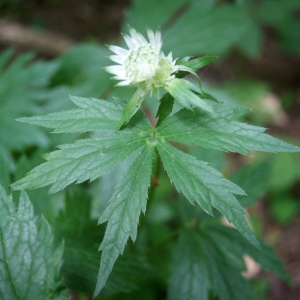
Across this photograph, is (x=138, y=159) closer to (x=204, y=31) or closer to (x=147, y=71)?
(x=147, y=71)

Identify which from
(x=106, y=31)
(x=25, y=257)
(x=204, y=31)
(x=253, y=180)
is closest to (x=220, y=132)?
(x=253, y=180)

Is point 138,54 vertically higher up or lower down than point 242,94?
lower down

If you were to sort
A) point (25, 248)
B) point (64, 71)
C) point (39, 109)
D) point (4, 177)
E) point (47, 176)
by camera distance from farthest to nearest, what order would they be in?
point (64, 71) < point (39, 109) < point (4, 177) < point (25, 248) < point (47, 176)

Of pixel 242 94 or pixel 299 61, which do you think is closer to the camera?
pixel 242 94

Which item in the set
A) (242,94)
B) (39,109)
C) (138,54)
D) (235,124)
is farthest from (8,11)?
(235,124)

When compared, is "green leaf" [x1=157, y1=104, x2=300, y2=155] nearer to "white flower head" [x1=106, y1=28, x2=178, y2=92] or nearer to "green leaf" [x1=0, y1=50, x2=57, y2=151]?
"white flower head" [x1=106, y1=28, x2=178, y2=92]

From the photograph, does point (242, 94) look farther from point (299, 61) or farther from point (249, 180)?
point (249, 180)
